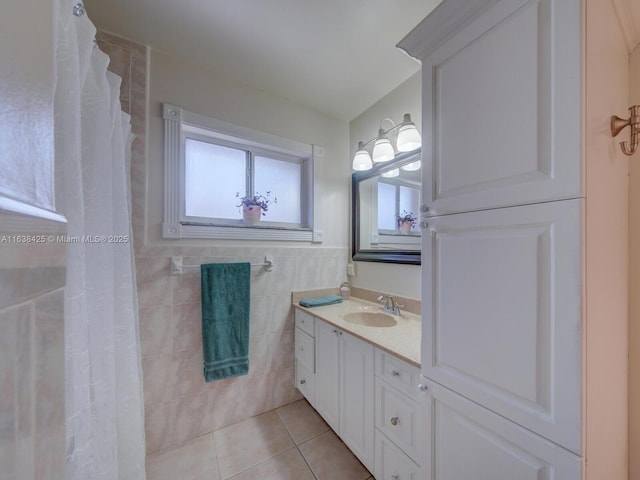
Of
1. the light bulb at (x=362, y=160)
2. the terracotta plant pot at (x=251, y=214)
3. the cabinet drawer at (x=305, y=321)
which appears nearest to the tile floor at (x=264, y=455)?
the cabinet drawer at (x=305, y=321)

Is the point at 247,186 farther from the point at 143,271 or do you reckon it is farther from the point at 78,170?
the point at 78,170

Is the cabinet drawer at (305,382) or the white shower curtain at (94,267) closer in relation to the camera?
the white shower curtain at (94,267)

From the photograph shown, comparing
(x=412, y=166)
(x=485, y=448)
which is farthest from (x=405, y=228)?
(x=485, y=448)

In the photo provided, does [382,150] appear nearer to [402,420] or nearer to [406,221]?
[406,221]

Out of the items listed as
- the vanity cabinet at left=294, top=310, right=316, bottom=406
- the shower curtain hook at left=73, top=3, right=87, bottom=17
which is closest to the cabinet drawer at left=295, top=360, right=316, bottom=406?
the vanity cabinet at left=294, top=310, right=316, bottom=406

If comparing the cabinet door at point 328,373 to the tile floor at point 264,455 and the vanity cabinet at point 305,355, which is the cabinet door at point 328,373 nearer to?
the vanity cabinet at point 305,355

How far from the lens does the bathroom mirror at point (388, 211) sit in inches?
66.1

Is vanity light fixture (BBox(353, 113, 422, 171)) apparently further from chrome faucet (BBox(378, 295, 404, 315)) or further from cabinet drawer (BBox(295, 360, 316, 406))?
cabinet drawer (BBox(295, 360, 316, 406))

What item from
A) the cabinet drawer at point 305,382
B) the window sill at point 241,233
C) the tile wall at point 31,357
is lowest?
the cabinet drawer at point 305,382

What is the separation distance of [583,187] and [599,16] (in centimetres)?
46

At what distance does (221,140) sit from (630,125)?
197cm

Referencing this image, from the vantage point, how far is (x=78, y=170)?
2.15ft

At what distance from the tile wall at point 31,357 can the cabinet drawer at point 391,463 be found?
1.15 meters

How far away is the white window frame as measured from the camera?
1.51 meters
